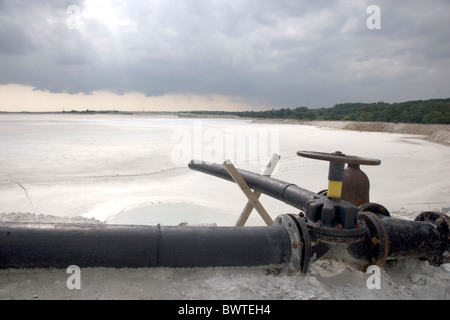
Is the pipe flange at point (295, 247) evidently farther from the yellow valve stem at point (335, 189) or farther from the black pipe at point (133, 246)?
the yellow valve stem at point (335, 189)

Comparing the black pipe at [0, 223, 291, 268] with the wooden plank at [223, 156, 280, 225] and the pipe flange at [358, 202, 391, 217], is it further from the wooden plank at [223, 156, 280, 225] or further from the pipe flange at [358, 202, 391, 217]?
the wooden plank at [223, 156, 280, 225]

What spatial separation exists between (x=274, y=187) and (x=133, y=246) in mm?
2387

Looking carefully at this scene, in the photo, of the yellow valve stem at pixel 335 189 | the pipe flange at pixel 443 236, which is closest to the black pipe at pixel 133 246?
the yellow valve stem at pixel 335 189

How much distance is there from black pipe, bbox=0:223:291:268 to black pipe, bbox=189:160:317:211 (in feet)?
2.77

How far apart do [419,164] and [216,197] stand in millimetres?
7951

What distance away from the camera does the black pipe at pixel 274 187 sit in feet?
11.6

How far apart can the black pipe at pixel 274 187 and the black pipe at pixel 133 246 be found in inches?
33.3

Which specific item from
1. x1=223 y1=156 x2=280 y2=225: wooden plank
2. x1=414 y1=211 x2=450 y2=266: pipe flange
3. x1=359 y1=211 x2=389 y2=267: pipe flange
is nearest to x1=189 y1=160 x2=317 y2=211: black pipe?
x1=223 y1=156 x2=280 y2=225: wooden plank

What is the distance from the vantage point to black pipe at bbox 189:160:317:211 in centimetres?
352

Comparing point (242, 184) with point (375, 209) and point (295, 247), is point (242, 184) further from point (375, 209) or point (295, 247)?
point (295, 247)

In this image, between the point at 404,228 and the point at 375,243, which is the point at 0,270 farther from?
the point at 404,228

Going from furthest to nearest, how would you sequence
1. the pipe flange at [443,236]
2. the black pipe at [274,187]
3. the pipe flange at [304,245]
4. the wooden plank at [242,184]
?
1. the wooden plank at [242,184]
2. the black pipe at [274,187]
3. the pipe flange at [443,236]
4. the pipe flange at [304,245]

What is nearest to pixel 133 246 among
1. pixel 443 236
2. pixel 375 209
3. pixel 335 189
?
pixel 335 189

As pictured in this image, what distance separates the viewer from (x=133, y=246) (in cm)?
216
